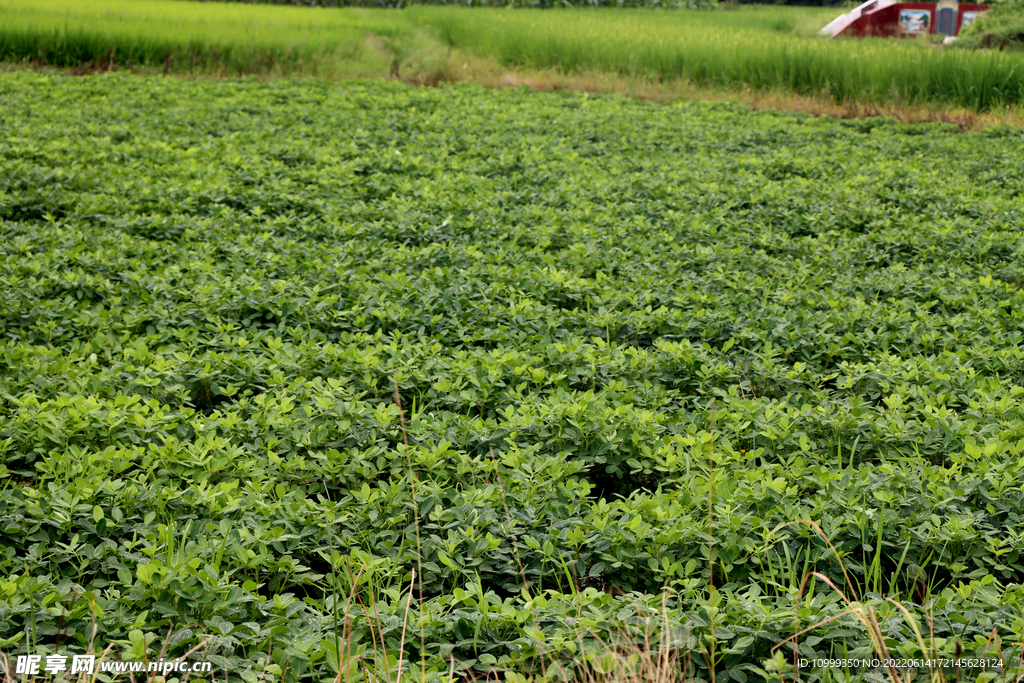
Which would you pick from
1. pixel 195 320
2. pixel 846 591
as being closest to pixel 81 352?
pixel 195 320

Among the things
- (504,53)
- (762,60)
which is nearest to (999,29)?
(762,60)

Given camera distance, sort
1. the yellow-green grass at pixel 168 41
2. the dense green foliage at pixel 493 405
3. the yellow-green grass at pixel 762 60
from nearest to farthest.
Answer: the dense green foliage at pixel 493 405 → the yellow-green grass at pixel 762 60 → the yellow-green grass at pixel 168 41

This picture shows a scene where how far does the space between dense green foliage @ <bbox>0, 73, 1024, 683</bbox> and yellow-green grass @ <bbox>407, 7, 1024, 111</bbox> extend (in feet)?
16.7

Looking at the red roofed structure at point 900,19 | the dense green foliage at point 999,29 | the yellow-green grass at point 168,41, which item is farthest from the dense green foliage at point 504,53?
the red roofed structure at point 900,19

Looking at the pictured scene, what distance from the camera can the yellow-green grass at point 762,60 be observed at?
37.8 ft

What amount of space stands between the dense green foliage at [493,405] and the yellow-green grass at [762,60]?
508 cm

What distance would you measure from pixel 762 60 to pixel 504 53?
5.24m

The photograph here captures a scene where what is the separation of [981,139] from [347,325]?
343 inches

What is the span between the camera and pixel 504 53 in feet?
51.5

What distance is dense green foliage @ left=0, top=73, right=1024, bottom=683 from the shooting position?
82.5 inches

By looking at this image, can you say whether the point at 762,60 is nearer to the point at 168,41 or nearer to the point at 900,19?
the point at 168,41

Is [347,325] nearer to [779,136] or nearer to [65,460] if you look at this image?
[65,460]

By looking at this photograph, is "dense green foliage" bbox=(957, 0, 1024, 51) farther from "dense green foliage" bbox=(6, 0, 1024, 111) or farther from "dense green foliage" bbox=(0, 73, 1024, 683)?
"dense green foliage" bbox=(0, 73, 1024, 683)

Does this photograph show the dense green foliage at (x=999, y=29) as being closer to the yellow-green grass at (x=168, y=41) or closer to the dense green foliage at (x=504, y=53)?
the dense green foliage at (x=504, y=53)
